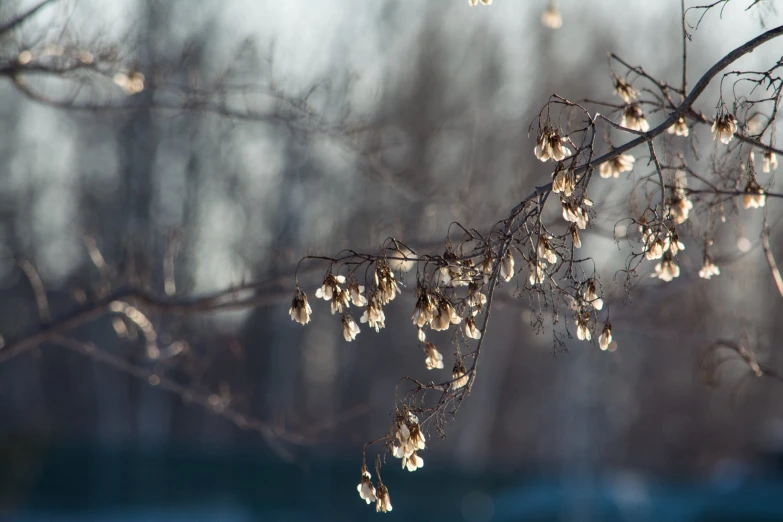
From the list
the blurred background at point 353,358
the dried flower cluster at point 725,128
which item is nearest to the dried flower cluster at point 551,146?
the dried flower cluster at point 725,128

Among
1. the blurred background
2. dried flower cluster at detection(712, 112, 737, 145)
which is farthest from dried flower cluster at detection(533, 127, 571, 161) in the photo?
the blurred background

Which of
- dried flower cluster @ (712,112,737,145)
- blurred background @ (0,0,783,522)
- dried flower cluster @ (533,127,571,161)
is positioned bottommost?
dried flower cluster @ (533,127,571,161)

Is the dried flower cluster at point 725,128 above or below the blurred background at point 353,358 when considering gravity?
below

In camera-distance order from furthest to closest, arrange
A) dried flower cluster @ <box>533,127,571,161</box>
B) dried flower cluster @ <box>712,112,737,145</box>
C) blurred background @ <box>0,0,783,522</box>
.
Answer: blurred background @ <box>0,0,783,522</box> < dried flower cluster @ <box>712,112,737,145</box> < dried flower cluster @ <box>533,127,571,161</box>

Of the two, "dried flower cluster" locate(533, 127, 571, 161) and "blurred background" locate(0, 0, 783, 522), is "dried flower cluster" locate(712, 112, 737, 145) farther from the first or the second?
"blurred background" locate(0, 0, 783, 522)

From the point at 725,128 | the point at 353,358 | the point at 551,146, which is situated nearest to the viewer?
the point at 551,146

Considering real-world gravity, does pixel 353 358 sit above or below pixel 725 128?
above

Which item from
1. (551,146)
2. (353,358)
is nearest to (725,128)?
(551,146)

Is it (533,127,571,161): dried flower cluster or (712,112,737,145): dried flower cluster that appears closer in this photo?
(533,127,571,161): dried flower cluster

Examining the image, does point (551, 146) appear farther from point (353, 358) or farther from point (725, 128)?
point (353, 358)

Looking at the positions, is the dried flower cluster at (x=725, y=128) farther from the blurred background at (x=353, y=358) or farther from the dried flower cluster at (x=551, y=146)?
the blurred background at (x=353, y=358)

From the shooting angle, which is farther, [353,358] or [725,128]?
[353,358]

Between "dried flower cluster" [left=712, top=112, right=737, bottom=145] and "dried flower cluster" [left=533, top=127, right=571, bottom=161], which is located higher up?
"dried flower cluster" [left=712, top=112, right=737, bottom=145]
